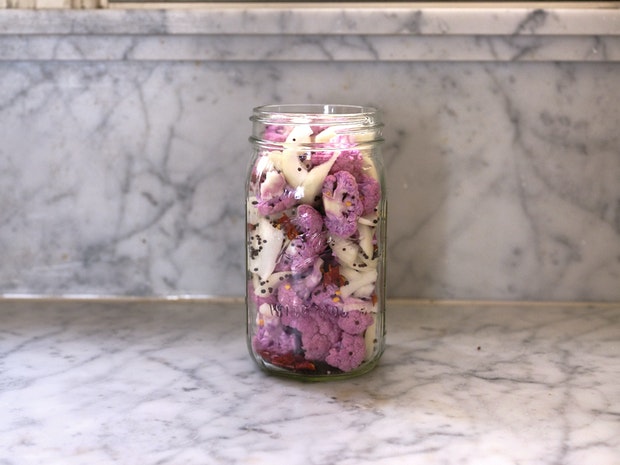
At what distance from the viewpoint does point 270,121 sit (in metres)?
0.81

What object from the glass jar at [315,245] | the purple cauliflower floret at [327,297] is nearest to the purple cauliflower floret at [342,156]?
the glass jar at [315,245]

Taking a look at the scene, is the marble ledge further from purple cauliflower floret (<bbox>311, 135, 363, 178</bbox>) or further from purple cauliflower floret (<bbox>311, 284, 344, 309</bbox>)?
purple cauliflower floret (<bbox>311, 284, 344, 309</bbox>)

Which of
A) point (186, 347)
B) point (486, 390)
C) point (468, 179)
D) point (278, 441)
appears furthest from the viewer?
point (468, 179)

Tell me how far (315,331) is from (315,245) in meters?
0.08

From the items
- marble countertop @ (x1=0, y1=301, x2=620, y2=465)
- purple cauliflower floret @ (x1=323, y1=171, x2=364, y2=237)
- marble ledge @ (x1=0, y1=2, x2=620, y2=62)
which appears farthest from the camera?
marble ledge @ (x1=0, y1=2, x2=620, y2=62)

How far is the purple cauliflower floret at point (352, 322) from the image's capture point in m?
0.79

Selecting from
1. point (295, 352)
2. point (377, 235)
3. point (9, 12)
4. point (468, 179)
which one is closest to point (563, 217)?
point (468, 179)

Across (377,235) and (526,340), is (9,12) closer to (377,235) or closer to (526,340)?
(377,235)

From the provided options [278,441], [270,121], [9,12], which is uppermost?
[9,12]

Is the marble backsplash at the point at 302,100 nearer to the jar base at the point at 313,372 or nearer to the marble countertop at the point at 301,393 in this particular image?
the marble countertop at the point at 301,393

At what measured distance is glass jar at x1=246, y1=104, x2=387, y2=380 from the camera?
30.5 inches

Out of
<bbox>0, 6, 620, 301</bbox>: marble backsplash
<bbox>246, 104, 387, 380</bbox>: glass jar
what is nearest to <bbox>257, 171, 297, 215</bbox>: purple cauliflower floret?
<bbox>246, 104, 387, 380</bbox>: glass jar

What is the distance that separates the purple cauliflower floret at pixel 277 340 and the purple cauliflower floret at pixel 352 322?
0.16ft

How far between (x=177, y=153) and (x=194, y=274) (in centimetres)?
16
